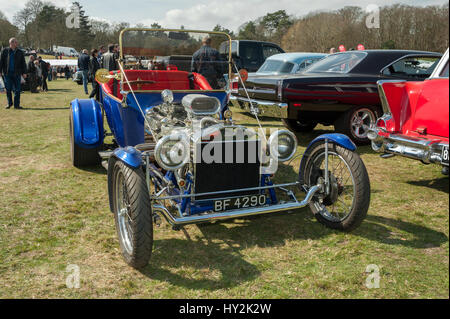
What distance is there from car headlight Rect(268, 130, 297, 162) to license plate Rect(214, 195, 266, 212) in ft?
1.36

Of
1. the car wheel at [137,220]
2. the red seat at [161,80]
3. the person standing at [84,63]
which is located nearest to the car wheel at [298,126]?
the red seat at [161,80]

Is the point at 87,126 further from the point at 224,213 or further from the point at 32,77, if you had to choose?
the point at 32,77

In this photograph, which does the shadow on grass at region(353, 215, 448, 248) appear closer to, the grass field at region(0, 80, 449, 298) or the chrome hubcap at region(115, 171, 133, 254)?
the grass field at region(0, 80, 449, 298)

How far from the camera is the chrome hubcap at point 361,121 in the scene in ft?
20.5

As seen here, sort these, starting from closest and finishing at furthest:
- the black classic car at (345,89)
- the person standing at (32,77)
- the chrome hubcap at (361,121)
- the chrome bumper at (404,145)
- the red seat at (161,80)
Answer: the chrome bumper at (404,145)
the red seat at (161,80)
the black classic car at (345,89)
the chrome hubcap at (361,121)
the person standing at (32,77)

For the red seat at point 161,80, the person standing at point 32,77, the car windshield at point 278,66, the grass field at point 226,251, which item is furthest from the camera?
the person standing at point 32,77

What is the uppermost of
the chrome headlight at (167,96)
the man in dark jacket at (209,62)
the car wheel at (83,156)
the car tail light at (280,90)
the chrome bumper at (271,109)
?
the man in dark jacket at (209,62)

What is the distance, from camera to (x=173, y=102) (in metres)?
4.21

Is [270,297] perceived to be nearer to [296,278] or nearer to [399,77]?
[296,278]

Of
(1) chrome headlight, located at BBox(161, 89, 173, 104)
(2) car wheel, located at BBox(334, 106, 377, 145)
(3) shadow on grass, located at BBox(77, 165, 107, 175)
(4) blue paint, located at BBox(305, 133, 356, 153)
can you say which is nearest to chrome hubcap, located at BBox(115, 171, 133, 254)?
(1) chrome headlight, located at BBox(161, 89, 173, 104)

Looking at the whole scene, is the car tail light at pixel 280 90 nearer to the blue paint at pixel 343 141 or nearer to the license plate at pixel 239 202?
the blue paint at pixel 343 141

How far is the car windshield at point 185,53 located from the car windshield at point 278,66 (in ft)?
16.5

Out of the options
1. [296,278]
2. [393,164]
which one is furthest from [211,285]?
[393,164]

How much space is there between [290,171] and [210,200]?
7.97 feet
